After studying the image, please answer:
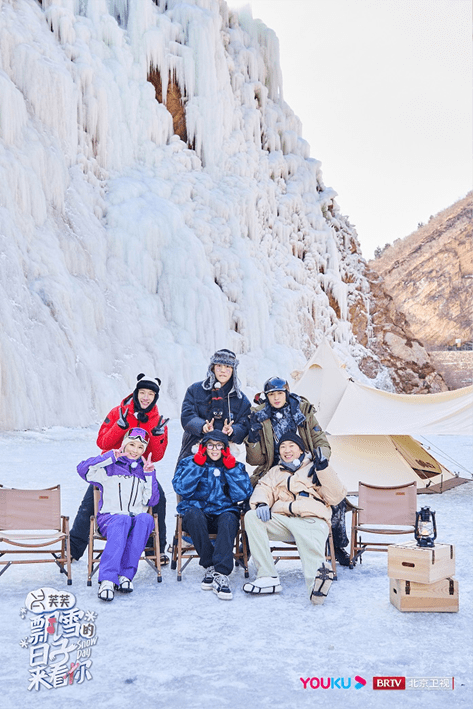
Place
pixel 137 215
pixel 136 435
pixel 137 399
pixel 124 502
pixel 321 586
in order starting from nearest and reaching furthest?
1. pixel 321 586
2. pixel 124 502
3. pixel 136 435
4. pixel 137 399
5. pixel 137 215

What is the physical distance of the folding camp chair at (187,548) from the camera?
15.3 feet

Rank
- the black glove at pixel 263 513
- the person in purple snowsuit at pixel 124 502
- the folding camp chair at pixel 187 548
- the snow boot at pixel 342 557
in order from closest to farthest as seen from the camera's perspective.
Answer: the person in purple snowsuit at pixel 124 502, the black glove at pixel 263 513, the folding camp chair at pixel 187 548, the snow boot at pixel 342 557

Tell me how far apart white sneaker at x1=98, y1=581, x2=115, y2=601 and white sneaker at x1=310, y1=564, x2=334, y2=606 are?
1.25 m

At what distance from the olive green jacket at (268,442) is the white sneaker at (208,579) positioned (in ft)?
2.57

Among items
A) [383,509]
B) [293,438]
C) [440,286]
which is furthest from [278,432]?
[440,286]

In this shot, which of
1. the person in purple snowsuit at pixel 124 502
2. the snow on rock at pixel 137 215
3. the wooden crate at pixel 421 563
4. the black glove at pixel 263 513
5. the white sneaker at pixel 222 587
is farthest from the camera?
the snow on rock at pixel 137 215

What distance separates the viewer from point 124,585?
4.27m

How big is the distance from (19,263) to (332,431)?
908 cm

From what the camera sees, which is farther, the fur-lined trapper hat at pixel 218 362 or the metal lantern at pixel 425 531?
the fur-lined trapper hat at pixel 218 362

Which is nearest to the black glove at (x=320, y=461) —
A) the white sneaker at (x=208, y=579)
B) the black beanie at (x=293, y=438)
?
the black beanie at (x=293, y=438)

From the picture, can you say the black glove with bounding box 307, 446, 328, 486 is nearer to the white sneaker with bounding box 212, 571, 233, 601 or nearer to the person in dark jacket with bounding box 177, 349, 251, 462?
the person in dark jacket with bounding box 177, 349, 251, 462

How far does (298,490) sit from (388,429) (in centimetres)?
386

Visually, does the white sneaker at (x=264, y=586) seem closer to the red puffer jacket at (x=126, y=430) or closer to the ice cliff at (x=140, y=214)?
the red puffer jacket at (x=126, y=430)

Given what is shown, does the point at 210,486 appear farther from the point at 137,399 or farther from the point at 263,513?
the point at 137,399
